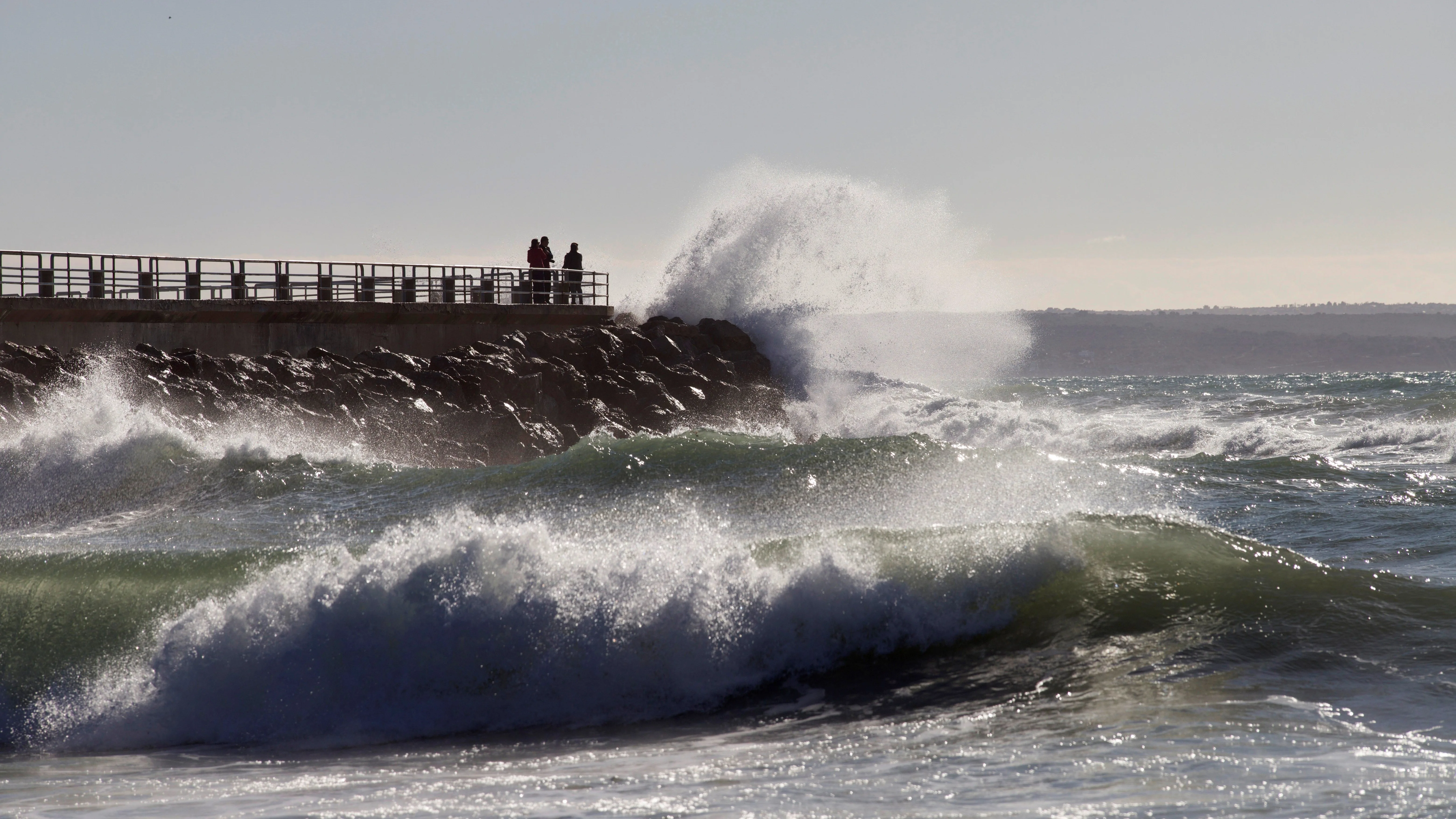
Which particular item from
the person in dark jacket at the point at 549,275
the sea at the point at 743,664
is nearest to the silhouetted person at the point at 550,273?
the person in dark jacket at the point at 549,275

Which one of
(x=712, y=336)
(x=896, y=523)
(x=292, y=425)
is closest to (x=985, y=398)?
(x=712, y=336)

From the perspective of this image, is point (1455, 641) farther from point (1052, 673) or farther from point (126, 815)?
point (126, 815)

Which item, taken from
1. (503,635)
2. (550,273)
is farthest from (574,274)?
(503,635)

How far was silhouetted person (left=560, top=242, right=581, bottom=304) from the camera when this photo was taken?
87.9ft

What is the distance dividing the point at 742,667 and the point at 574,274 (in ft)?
73.7

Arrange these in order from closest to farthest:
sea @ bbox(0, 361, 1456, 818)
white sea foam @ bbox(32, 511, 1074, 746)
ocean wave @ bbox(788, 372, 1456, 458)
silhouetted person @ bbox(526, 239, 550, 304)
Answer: sea @ bbox(0, 361, 1456, 818)
white sea foam @ bbox(32, 511, 1074, 746)
ocean wave @ bbox(788, 372, 1456, 458)
silhouetted person @ bbox(526, 239, 550, 304)

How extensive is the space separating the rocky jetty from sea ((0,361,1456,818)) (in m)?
6.09

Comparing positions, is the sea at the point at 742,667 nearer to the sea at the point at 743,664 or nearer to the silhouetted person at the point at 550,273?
Result: the sea at the point at 743,664

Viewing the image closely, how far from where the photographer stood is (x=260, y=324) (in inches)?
766

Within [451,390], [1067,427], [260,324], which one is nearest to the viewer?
[451,390]

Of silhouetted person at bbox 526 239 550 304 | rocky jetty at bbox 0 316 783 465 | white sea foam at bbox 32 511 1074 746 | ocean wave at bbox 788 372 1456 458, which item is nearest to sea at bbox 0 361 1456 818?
white sea foam at bbox 32 511 1074 746

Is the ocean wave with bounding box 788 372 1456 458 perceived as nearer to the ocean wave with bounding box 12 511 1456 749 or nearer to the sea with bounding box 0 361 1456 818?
the sea with bounding box 0 361 1456 818

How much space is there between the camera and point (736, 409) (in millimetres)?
20766

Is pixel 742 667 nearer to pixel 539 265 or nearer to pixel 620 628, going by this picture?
pixel 620 628
